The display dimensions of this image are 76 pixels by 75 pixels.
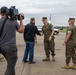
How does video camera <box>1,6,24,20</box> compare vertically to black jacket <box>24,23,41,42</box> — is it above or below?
above

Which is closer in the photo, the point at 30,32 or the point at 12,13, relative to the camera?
the point at 12,13

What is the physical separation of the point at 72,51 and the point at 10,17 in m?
3.92

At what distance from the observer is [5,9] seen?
6.12 m

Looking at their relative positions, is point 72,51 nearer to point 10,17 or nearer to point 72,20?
point 72,20

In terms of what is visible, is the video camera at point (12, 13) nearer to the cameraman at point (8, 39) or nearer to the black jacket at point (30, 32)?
the cameraman at point (8, 39)

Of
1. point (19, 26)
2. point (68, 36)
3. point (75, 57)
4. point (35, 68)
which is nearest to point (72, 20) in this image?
point (68, 36)

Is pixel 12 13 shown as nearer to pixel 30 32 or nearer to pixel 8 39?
pixel 8 39

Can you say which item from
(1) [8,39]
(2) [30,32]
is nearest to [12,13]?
(1) [8,39]

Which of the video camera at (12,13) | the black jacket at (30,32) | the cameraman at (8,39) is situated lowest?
the black jacket at (30,32)

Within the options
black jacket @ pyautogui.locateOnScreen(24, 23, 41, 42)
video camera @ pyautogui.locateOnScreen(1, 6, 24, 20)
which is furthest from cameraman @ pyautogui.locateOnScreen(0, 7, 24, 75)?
black jacket @ pyautogui.locateOnScreen(24, 23, 41, 42)

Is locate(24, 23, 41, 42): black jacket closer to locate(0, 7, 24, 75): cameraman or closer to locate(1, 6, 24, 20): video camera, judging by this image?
locate(0, 7, 24, 75): cameraman

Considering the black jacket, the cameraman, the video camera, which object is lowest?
the black jacket

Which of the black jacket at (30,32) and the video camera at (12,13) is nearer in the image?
the video camera at (12,13)

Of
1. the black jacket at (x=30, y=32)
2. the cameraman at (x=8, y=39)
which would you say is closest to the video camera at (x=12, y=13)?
the cameraman at (x=8, y=39)
